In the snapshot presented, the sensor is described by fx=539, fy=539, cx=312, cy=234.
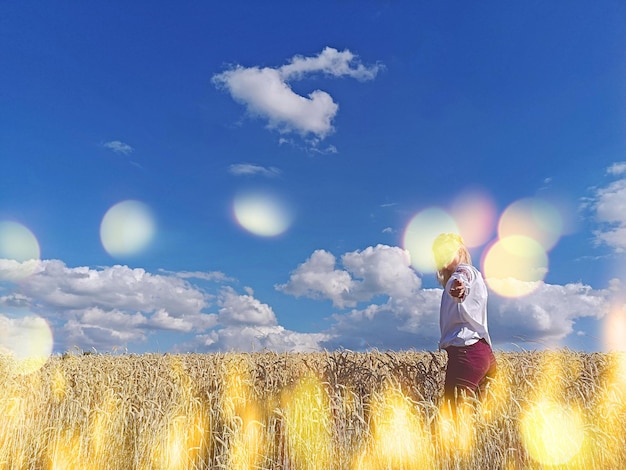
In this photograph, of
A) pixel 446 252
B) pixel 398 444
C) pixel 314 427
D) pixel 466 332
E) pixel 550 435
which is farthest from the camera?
pixel 446 252

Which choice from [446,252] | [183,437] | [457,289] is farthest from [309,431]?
[446,252]

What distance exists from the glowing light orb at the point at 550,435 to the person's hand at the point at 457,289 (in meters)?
1.40

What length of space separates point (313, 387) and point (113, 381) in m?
3.43

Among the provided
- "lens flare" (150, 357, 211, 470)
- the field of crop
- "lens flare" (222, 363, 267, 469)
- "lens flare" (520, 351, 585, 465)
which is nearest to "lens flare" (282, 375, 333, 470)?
the field of crop

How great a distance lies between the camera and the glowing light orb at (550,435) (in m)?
5.40

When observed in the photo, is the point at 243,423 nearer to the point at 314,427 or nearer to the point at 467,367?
the point at 314,427

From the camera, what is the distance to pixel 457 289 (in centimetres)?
559

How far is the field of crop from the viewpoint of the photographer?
5.33 m

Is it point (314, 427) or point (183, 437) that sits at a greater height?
point (314, 427)

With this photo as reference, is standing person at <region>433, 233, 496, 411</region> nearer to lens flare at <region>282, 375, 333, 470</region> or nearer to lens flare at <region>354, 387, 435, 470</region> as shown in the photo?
lens flare at <region>354, 387, 435, 470</region>

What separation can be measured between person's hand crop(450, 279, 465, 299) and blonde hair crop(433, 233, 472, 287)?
457 millimetres

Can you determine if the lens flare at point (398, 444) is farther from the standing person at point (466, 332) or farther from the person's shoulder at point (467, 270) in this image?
the person's shoulder at point (467, 270)

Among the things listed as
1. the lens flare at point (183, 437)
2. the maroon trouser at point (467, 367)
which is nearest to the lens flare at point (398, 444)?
the maroon trouser at point (467, 367)

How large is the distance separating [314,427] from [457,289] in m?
2.08
